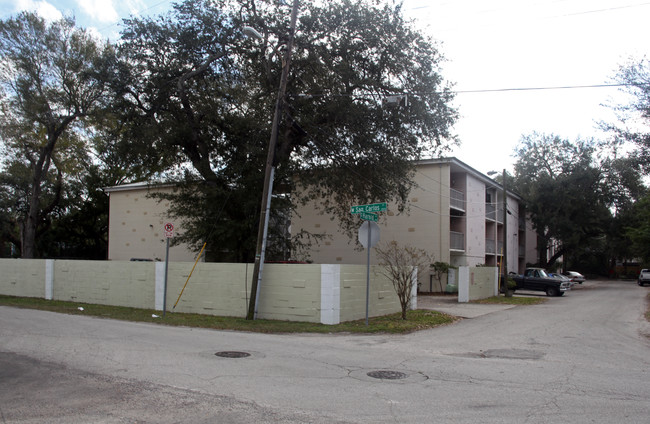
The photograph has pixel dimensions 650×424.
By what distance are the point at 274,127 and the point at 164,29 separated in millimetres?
9526

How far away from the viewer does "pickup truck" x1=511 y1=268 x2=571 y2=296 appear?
98.7 ft

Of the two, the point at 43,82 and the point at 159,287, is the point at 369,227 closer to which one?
the point at 159,287

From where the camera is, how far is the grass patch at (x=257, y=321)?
12922 millimetres

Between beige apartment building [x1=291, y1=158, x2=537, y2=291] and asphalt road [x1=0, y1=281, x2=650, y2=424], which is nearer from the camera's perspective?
asphalt road [x1=0, y1=281, x2=650, y2=424]

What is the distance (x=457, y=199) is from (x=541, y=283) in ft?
24.6

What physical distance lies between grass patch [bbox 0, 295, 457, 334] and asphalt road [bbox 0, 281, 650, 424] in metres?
0.87

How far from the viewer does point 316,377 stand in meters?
7.26

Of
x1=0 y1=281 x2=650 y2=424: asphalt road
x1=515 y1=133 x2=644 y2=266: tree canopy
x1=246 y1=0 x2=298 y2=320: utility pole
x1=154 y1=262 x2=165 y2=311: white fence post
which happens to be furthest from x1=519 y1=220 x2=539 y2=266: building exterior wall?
x1=154 y1=262 x2=165 y2=311: white fence post

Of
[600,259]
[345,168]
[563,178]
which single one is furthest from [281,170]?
[600,259]

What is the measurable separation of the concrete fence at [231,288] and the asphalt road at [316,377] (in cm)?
222

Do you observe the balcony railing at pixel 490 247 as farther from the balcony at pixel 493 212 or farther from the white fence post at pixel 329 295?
the white fence post at pixel 329 295

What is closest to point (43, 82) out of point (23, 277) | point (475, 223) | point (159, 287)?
point (23, 277)

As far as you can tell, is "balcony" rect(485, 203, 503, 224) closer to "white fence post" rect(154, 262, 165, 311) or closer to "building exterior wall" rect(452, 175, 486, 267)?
"building exterior wall" rect(452, 175, 486, 267)

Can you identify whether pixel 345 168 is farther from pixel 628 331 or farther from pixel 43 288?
pixel 43 288
